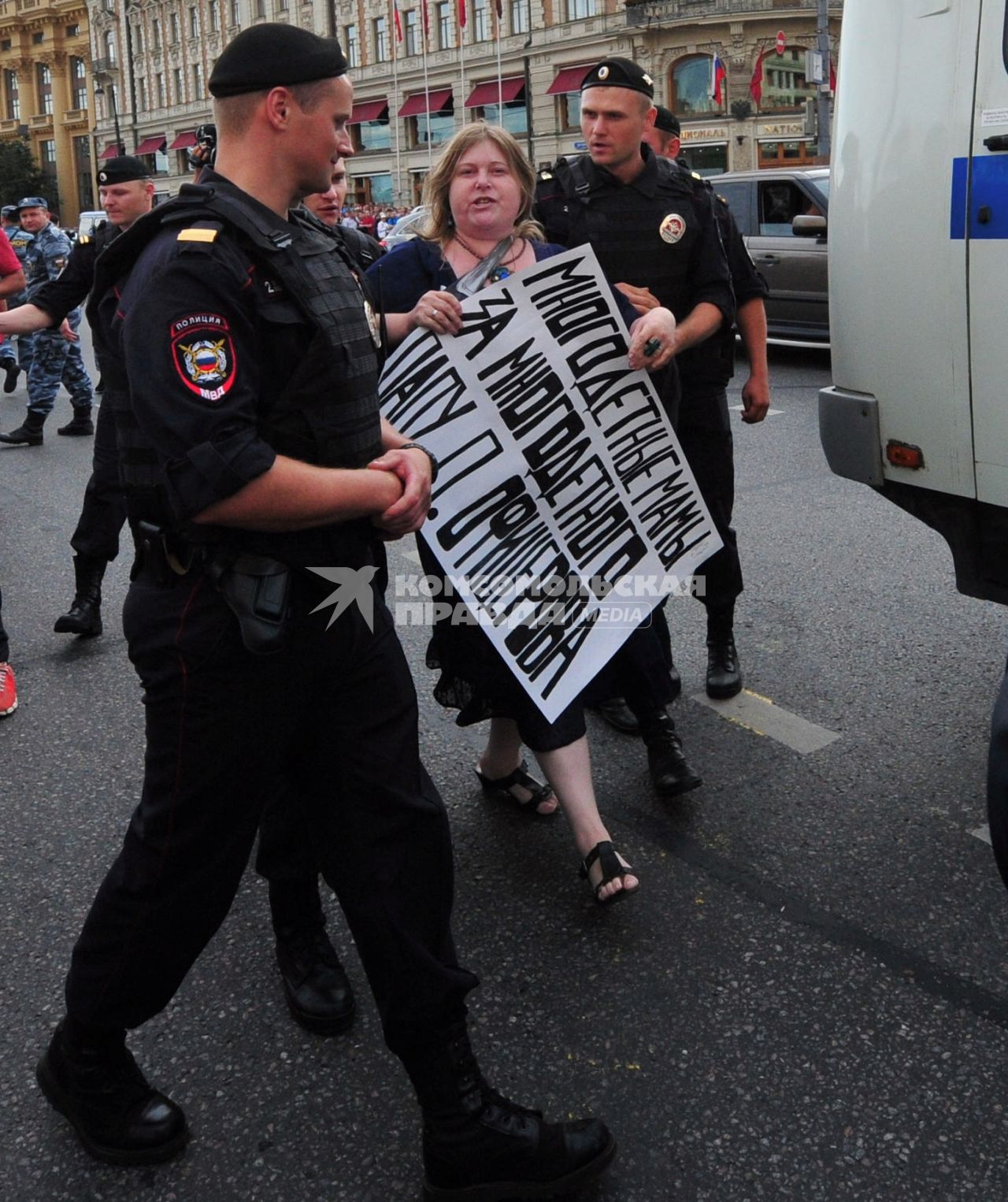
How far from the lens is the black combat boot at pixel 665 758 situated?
327 cm

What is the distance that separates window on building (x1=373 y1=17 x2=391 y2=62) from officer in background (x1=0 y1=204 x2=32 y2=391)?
44.9 m

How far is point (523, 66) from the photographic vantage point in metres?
49.5

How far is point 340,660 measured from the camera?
1.97 meters

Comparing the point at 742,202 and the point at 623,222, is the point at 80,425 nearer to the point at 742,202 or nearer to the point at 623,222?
the point at 742,202

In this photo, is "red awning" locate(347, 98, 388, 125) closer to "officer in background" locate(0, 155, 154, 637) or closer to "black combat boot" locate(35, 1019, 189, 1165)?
"officer in background" locate(0, 155, 154, 637)

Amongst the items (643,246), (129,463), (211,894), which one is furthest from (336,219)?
(211,894)

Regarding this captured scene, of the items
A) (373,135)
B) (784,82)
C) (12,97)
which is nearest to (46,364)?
(784,82)

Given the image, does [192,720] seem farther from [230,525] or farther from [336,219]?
[336,219]

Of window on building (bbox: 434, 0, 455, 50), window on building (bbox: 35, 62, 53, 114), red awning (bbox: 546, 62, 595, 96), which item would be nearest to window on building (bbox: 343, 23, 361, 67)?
window on building (bbox: 434, 0, 455, 50)

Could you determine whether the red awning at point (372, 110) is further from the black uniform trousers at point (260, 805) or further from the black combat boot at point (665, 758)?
the black uniform trousers at point (260, 805)

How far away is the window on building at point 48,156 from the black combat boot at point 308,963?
89473 millimetres

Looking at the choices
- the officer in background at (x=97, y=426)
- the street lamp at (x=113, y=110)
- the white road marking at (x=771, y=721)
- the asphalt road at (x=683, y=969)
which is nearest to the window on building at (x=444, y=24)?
the street lamp at (x=113, y=110)

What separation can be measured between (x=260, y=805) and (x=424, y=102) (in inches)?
2207

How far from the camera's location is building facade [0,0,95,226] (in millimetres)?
81500
